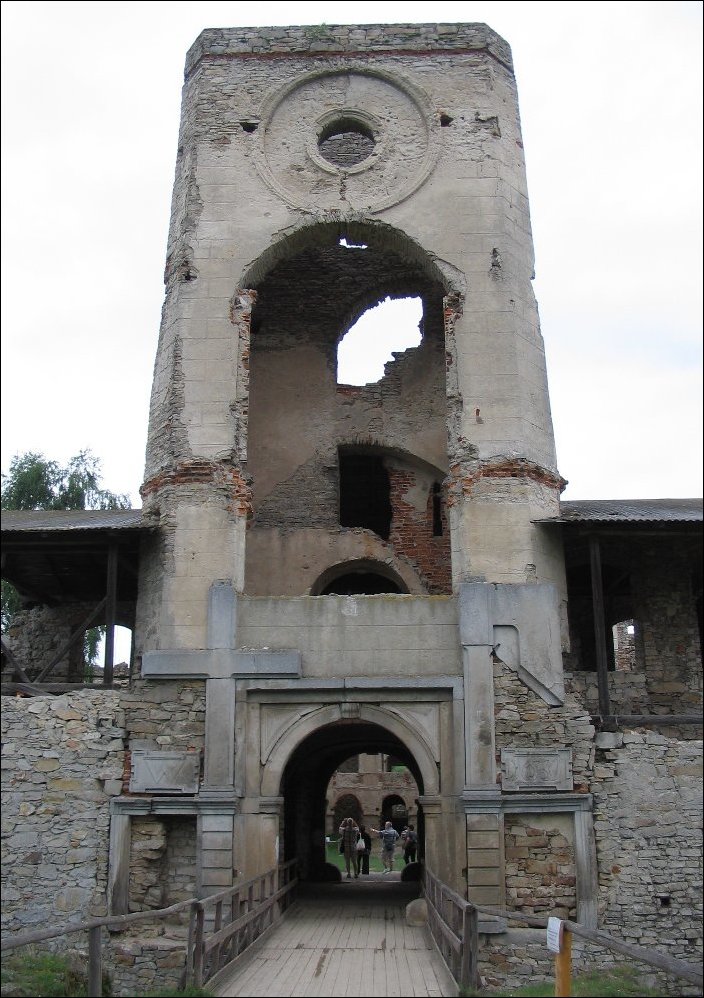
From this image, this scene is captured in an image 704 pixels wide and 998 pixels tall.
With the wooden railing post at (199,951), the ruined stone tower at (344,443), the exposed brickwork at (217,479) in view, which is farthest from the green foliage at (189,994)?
the exposed brickwork at (217,479)

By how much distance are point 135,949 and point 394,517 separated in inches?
318

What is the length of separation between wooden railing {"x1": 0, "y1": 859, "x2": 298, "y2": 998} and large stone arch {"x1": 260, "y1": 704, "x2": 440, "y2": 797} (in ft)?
3.57

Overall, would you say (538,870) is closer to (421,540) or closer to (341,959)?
(341,959)

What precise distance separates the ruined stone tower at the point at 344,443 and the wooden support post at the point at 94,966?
393cm

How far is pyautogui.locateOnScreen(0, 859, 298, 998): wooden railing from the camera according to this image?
8312mm

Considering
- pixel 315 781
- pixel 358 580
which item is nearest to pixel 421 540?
pixel 358 580

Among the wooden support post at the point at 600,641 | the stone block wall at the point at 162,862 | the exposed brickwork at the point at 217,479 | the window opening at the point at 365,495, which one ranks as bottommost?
the stone block wall at the point at 162,862

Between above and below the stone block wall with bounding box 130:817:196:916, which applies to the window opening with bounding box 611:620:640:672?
above

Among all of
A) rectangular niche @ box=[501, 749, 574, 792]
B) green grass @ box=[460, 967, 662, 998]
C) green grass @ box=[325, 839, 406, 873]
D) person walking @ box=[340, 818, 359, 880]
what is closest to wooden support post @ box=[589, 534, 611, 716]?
rectangular niche @ box=[501, 749, 574, 792]

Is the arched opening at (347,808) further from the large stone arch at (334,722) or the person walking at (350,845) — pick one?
the large stone arch at (334,722)

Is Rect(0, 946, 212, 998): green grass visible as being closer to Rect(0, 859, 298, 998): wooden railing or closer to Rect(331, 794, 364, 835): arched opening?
Rect(0, 859, 298, 998): wooden railing

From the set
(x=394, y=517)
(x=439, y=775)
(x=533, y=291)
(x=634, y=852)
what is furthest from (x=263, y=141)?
(x=634, y=852)

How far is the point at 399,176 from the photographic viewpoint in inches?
597

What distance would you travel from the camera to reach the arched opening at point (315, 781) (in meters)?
16.1
